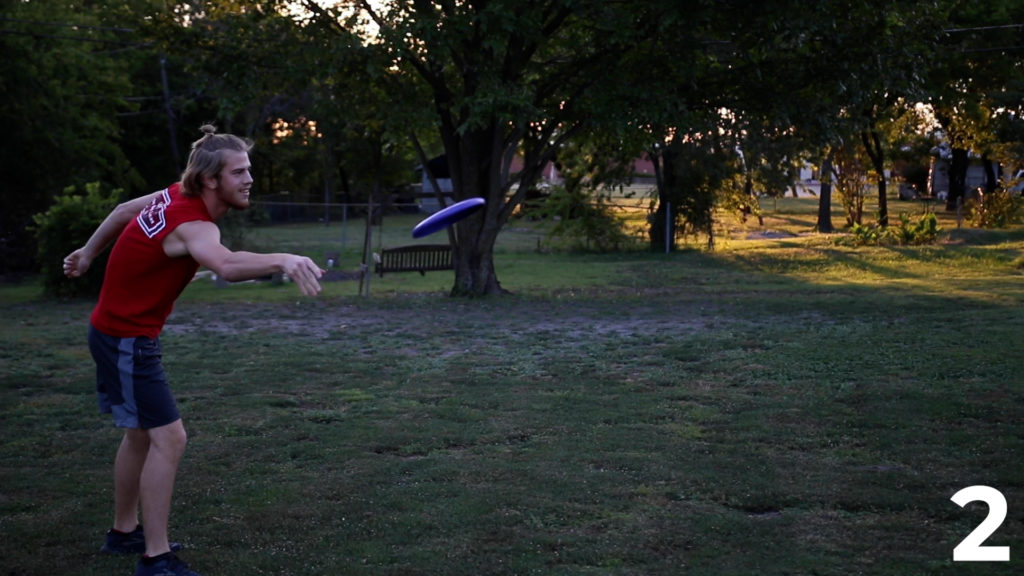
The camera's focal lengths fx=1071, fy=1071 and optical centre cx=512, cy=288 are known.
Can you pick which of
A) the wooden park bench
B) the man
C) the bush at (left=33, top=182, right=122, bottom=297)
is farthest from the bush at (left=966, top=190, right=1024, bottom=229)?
the man

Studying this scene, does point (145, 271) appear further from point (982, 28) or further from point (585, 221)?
point (585, 221)

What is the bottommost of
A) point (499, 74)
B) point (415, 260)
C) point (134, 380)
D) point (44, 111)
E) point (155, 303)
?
point (415, 260)

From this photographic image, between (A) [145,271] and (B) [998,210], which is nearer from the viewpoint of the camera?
(A) [145,271]

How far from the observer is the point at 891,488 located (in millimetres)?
6066

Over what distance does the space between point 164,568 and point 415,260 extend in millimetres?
19693

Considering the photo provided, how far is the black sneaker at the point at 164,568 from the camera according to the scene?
15.4 feet

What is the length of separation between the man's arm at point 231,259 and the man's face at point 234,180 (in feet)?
0.51

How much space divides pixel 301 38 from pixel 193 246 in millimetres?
15276

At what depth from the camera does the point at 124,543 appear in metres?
5.18

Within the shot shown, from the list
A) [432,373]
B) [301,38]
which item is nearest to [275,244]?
[301,38]

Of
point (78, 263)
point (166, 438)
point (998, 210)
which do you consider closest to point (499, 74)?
point (78, 263)

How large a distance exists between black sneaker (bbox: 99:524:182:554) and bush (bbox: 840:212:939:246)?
29.4m

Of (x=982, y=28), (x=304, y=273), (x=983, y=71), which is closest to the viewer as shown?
(x=304, y=273)

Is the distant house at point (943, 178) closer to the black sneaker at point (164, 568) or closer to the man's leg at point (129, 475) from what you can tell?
the man's leg at point (129, 475)
